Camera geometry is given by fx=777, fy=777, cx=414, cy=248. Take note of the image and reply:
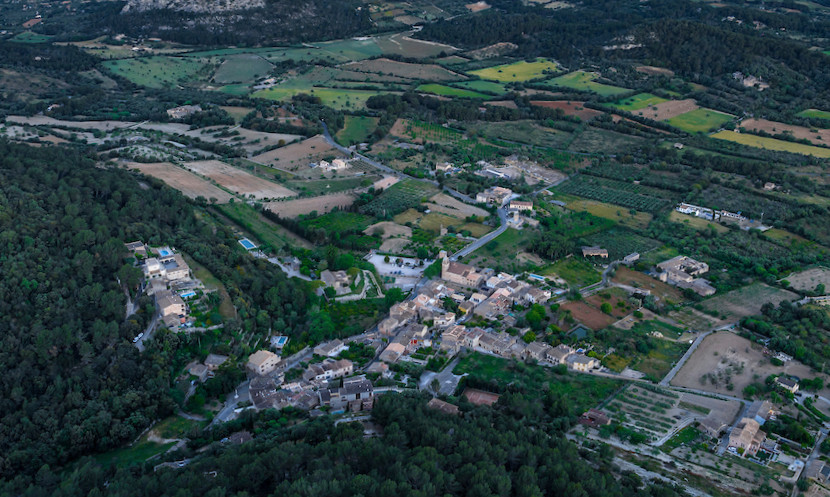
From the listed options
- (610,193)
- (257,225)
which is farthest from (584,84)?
(257,225)

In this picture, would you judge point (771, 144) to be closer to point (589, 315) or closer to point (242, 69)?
point (589, 315)

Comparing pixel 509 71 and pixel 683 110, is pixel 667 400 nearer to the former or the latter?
pixel 683 110

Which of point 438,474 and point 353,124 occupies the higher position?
point 438,474

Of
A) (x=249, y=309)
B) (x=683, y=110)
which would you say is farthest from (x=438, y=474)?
(x=683, y=110)

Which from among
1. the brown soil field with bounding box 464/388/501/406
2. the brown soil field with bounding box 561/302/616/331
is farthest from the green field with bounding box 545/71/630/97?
the brown soil field with bounding box 464/388/501/406

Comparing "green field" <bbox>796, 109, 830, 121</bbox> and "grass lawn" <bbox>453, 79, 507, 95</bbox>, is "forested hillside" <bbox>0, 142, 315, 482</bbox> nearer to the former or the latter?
"grass lawn" <bbox>453, 79, 507, 95</bbox>

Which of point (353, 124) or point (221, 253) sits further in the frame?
point (353, 124)

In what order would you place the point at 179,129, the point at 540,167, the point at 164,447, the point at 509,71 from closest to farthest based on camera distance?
the point at 164,447 → the point at 540,167 → the point at 179,129 → the point at 509,71
